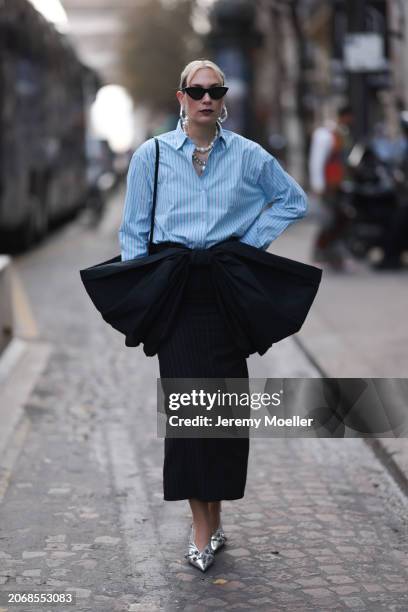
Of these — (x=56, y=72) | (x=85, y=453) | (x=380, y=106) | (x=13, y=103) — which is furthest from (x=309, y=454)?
(x=380, y=106)

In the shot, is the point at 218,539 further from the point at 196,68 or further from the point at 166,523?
the point at 196,68

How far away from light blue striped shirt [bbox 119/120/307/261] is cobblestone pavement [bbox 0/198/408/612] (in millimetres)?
1188

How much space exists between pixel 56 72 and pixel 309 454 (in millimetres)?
16592

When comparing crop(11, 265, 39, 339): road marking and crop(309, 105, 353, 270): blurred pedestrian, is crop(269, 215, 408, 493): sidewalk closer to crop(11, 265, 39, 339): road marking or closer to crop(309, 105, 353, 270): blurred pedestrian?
crop(309, 105, 353, 270): blurred pedestrian

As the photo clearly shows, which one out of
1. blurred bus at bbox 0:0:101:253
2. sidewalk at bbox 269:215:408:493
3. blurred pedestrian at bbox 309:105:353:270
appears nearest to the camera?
sidewalk at bbox 269:215:408:493

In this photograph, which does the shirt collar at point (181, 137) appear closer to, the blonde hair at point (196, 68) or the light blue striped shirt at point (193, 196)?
the light blue striped shirt at point (193, 196)

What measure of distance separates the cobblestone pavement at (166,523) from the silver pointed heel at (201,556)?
3 cm

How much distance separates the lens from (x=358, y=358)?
959 cm

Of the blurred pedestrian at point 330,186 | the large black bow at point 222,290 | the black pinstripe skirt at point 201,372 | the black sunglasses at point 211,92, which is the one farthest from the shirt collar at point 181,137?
→ the blurred pedestrian at point 330,186

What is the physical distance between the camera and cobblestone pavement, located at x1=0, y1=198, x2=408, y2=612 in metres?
4.98

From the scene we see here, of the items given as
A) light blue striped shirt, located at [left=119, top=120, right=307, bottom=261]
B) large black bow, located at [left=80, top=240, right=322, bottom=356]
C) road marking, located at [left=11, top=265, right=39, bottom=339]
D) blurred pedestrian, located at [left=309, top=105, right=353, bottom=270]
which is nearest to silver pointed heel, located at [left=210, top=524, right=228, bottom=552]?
large black bow, located at [left=80, top=240, right=322, bottom=356]

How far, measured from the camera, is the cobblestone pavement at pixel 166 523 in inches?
196

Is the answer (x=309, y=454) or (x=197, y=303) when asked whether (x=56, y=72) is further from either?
(x=197, y=303)

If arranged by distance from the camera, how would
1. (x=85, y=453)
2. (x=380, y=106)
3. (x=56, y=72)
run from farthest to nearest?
(x=380, y=106), (x=56, y=72), (x=85, y=453)
